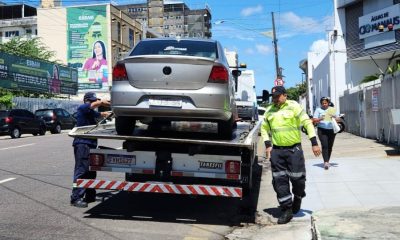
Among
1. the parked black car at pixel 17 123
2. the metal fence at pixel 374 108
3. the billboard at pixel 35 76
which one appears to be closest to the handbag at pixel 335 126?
the metal fence at pixel 374 108

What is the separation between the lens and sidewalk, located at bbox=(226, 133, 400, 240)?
5.80m

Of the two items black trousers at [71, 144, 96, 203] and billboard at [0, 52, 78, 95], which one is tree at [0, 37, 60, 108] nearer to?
billboard at [0, 52, 78, 95]

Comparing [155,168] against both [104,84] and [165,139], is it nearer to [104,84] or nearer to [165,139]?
[165,139]

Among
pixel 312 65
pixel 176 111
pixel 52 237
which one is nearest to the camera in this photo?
pixel 52 237

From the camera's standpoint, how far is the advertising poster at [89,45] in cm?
5784

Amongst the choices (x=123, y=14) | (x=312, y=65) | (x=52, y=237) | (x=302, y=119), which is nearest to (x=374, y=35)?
(x=312, y=65)

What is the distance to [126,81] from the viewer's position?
23.7 ft

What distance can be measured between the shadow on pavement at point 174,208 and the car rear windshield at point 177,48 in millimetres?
2363

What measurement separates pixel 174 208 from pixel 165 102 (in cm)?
195

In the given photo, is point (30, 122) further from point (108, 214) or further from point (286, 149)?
point (286, 149)

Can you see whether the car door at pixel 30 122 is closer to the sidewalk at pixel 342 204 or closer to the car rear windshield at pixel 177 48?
the sidewalk at pixel 342 204

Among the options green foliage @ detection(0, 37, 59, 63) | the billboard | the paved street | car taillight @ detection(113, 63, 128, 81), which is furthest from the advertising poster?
car taillight @ detection(113, 63, 128, 81)

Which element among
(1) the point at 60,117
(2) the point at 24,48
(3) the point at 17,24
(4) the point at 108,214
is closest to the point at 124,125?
(4) the point at 108,214

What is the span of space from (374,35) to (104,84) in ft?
115
